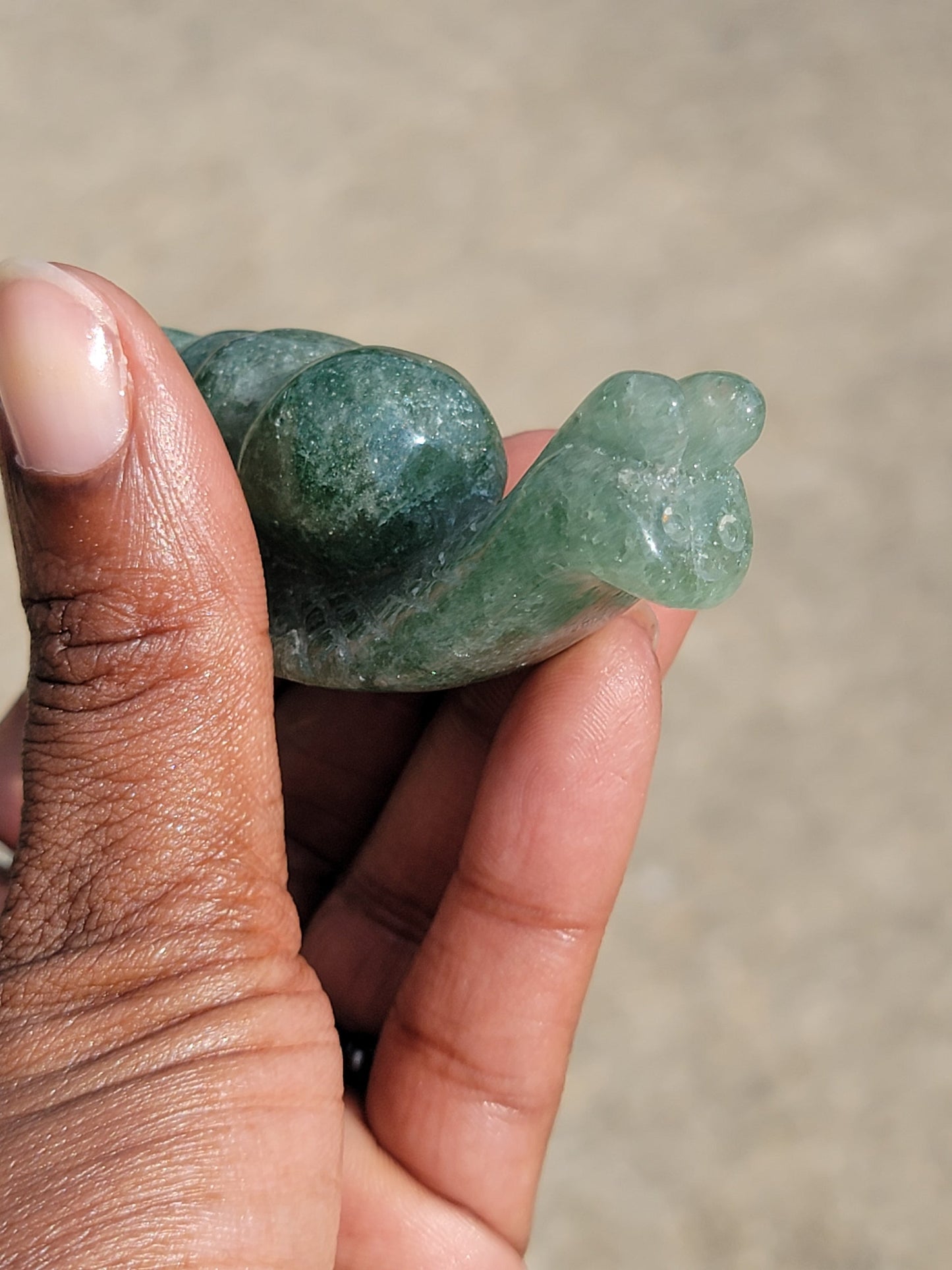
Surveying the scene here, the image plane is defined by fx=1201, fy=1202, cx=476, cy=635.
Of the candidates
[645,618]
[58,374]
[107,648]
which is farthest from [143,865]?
[645,618]

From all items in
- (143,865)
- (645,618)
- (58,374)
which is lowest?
(143,865)

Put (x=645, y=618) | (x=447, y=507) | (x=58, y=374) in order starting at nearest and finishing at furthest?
(x=58, y=374) < (x=447, y=507) < (x=645, y=618)

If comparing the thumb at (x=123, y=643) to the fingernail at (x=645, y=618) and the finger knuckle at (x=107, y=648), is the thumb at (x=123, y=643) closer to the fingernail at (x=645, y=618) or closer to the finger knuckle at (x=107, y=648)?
the finger knuckle at (x=107, y=648)

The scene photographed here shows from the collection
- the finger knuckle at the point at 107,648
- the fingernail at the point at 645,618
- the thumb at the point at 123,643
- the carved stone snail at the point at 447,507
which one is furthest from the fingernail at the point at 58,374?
the fingernail at the point at 645,618

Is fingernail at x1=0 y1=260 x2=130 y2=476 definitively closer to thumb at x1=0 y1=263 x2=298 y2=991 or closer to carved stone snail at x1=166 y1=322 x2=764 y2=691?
thumb at x1=0 y1=263 x2=298 y2=991

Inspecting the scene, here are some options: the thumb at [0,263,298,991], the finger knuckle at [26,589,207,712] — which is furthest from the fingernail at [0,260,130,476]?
the finger knuckle at [26,589,207,712]

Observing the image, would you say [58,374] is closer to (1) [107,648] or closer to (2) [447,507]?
(1) [107,648]

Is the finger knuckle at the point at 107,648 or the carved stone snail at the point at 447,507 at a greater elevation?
the carved stone snail at the point at 447,507
